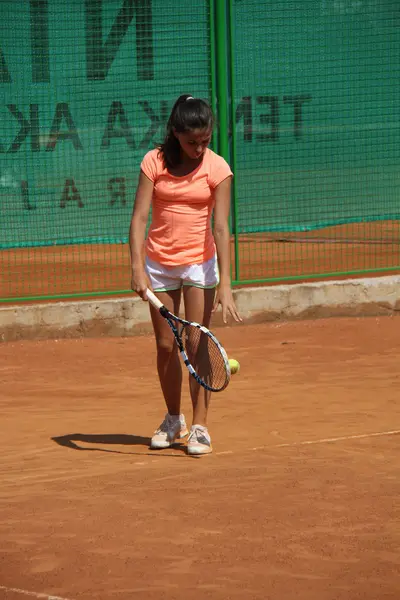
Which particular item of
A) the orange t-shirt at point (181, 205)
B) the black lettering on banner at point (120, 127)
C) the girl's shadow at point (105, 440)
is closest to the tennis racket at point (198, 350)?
the orange t-shirt at point (181, 205)

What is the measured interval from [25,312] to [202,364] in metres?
4.51

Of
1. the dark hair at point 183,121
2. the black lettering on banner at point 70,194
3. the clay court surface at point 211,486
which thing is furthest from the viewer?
the black lettering on banner at point 70,194

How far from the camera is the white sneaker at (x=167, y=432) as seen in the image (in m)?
6.99

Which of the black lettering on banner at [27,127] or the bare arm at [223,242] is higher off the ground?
the black lettering on banner at [27,127]

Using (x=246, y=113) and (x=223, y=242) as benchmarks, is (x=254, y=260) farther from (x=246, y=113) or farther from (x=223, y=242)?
(x=223, y=242)

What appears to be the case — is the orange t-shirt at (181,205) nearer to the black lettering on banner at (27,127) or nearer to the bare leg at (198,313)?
the bare leg at (198,313)

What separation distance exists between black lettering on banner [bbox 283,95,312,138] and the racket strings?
9850 mm

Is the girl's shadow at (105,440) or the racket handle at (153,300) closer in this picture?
the racket handle at (153,300)

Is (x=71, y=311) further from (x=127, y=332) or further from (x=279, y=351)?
(x=279, y=351)

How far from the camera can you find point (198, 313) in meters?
6.80

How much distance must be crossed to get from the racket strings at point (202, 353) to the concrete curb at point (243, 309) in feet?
14.4

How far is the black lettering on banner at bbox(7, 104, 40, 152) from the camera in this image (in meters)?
14.9

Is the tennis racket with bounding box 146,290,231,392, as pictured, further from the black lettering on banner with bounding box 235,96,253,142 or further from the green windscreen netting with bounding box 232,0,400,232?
the black lettering on banner with bounding box 235,96,253,142

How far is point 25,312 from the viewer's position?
434 inches
